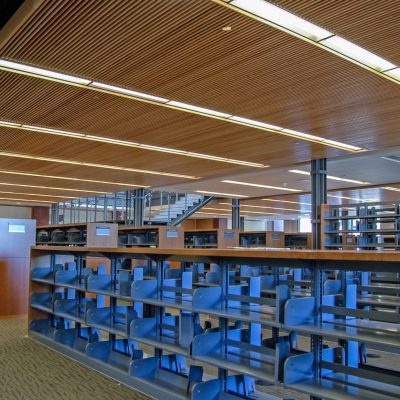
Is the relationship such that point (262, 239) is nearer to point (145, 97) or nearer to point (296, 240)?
point (296, 240)

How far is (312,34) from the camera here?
3.74 metres

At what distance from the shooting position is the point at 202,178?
11.7 meters

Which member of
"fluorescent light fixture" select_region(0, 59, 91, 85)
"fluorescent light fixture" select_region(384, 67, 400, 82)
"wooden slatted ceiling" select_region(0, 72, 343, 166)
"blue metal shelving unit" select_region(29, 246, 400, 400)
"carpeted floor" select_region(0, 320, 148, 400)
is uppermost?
"fluorescent light fixture" select_region(384, 67, 400, 82)

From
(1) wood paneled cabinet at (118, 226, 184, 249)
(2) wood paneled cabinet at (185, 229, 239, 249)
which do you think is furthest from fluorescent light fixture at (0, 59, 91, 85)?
(2) wood paneled cabinet at (185, 229, 239, 249)

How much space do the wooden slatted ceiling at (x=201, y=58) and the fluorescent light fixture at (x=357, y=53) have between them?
106mm

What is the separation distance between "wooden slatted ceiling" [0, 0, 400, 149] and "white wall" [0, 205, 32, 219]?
18125 millimetres

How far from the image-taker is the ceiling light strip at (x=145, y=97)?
447 cm

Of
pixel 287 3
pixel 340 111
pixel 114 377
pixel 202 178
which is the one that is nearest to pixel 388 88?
pixel 340 111

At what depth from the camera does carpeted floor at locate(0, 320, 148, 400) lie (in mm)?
4793

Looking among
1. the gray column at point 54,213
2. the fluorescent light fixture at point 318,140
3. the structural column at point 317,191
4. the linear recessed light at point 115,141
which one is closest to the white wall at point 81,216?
the gray column at point 54,213

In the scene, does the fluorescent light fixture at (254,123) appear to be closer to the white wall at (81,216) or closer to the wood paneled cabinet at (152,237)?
the wood paneled cabinet at (152,237)

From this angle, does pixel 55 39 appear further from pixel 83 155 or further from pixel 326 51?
pixel 83 155

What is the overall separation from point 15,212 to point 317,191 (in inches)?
650

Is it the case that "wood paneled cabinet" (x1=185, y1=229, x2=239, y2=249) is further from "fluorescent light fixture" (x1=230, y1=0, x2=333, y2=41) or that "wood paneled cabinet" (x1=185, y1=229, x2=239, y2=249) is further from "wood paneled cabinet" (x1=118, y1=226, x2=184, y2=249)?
"fluorescent light fixture" (x1=230, y1=0, x2=333, y2=41)
